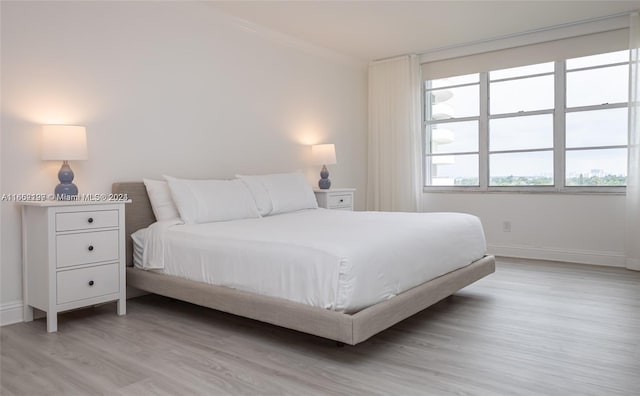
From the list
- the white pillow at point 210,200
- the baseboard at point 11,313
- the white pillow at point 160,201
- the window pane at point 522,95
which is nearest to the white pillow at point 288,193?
the white pillow at point 210,200

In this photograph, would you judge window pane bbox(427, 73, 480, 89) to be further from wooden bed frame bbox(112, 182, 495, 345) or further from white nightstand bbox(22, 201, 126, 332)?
white nightstand bbox(22, 201, 126, 332)

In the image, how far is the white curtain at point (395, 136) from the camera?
232 inches

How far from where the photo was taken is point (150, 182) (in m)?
3.57

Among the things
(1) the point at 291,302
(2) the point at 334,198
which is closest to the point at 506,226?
(2) the point at 334,198

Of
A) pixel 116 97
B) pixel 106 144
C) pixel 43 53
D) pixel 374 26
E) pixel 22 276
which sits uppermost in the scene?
pixel 374 26

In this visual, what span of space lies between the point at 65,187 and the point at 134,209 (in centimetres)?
58

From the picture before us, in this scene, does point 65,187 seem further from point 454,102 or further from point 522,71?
point 522,71

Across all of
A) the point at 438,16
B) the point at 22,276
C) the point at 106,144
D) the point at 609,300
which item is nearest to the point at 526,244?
the point at 609,300

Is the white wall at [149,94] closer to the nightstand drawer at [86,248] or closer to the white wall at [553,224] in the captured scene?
the nightstand drawer at [86,248]

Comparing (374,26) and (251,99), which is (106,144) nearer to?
(251,99)

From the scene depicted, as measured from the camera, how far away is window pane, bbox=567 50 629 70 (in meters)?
4.73

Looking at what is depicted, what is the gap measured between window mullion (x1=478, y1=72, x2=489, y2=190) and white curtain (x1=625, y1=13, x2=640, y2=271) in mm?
1490

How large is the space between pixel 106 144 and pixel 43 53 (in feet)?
2.36

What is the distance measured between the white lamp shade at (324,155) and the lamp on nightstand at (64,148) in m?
2.63
